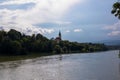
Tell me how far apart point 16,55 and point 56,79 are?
371 ft

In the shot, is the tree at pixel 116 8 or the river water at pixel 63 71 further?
the river water at pixel 63 71

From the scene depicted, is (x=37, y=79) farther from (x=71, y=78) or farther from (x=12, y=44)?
(x=12, y=44)

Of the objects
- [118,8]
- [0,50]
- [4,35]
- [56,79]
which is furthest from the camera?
[4,35]

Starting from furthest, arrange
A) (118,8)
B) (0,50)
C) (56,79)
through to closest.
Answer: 1. (0,50)
2. (56,79)
3. (118,8)

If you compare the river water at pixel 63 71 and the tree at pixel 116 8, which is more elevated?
the tree at pixel 116 8

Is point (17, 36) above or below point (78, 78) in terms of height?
above

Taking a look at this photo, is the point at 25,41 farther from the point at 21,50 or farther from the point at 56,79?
the point at 56,79

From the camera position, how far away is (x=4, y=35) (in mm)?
189750

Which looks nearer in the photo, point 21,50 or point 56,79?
point 56,79

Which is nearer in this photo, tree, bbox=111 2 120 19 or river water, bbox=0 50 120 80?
tree, bbox=111 2 120 19

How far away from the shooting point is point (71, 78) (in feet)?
210

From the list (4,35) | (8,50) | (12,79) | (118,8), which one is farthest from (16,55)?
(118,8)

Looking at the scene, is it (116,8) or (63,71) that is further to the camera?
(63,71)

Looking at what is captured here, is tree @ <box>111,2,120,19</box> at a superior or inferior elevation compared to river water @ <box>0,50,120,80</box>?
superior
